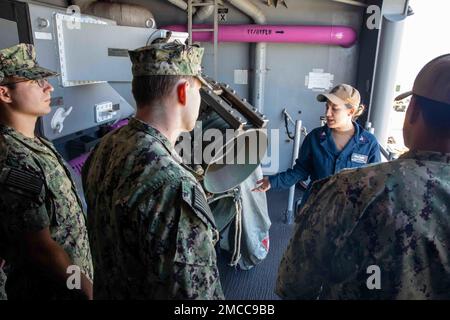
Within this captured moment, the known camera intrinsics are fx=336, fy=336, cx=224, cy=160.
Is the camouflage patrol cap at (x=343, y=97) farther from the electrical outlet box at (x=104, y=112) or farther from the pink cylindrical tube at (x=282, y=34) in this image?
the pink cylindrical tube at (x=282, y=34)

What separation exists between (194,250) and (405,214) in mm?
514

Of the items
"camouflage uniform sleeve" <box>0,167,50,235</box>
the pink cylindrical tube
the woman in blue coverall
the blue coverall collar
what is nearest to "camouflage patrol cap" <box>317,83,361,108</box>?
the woman in blue coverall

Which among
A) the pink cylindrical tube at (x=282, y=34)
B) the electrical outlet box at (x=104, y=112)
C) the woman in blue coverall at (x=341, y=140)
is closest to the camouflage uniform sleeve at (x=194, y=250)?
the woman in blue coverall at (x=341, y=140)

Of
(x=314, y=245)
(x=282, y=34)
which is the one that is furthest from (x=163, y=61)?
(x=282, y=34)

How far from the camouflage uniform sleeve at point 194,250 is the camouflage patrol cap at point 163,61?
304 millimetres

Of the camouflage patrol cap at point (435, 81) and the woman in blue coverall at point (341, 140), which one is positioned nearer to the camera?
the camouflage patrol cap at point (435, 81)

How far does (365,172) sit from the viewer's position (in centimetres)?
90

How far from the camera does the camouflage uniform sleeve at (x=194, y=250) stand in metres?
0.76

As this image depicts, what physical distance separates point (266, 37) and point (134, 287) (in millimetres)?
3570

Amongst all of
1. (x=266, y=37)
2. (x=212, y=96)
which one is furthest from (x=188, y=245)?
(x=266, y=37)

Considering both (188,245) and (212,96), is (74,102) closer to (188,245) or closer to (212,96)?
(212,96)

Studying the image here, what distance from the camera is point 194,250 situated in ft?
2.53

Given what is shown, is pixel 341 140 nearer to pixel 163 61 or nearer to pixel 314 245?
pixel 314 245

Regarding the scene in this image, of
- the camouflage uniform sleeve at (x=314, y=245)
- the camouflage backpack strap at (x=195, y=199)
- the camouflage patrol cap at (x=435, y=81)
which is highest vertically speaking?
the camouflage patrol cap at (x=435, y=81)
